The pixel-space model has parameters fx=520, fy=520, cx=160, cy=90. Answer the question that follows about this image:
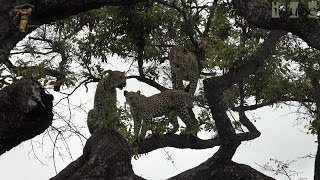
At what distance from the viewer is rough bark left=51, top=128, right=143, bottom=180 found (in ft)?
20.4

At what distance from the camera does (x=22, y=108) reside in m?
3.88

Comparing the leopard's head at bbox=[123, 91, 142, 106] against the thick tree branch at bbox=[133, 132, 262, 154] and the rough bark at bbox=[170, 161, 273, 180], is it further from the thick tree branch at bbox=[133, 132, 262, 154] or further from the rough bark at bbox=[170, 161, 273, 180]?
the rough bark at bbox=[170, 161, 273, 180]

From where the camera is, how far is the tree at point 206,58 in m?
6.45

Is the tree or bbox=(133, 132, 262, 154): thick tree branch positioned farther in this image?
bbox=(133, 132, 262, 154): thick tree branch

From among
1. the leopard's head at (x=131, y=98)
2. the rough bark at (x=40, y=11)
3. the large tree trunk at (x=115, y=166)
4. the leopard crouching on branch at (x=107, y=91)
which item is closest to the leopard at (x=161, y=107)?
the leopard's head at (x=131, y=98)

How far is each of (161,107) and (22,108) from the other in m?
5.39

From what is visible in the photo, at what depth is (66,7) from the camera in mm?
5395

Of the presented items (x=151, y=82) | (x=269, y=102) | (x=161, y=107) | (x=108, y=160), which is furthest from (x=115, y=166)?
(x=269, y=102)

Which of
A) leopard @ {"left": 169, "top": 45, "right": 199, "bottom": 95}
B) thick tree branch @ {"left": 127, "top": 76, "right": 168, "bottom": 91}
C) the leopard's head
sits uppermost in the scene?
thick tree branch @ {"left": 127, "top": 76, "right": 168, "bottom": 91}

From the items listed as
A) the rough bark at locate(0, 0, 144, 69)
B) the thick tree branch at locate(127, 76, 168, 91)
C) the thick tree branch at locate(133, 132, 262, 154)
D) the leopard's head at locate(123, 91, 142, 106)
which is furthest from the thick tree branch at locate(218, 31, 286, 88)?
the rough bark at locate(0, 0, 144, 69)

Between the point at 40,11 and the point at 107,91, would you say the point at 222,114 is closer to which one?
the point at 107,91

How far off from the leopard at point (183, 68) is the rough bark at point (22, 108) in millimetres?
5795

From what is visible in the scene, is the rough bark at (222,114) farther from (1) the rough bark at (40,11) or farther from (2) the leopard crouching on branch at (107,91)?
(1) the rough bark at (40,11)

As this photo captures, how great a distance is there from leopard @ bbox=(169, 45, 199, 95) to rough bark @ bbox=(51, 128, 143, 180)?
307 cm
